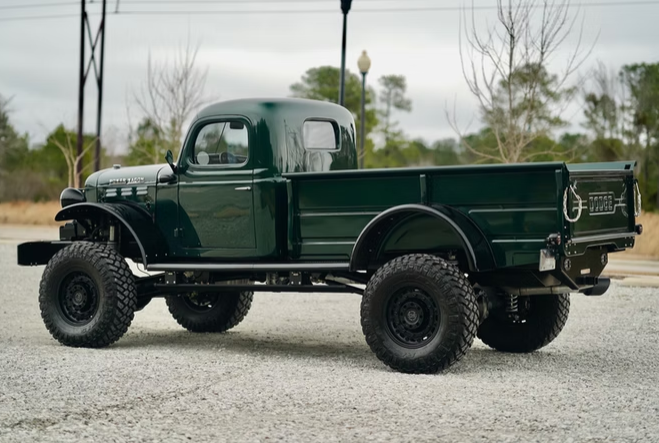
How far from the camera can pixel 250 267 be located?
9211mm

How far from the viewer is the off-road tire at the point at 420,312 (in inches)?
313

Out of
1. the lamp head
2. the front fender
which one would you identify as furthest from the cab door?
the lamp head

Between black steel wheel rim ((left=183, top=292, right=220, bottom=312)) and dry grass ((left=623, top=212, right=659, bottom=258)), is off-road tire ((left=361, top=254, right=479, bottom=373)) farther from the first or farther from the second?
dry grass ((left=623, top=212, right=659, bottom=258))

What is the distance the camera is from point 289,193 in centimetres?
890

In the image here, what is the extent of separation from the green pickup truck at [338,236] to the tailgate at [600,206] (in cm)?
2

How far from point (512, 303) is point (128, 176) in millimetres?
4045

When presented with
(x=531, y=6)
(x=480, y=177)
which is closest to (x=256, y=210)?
(x=480, y=177)

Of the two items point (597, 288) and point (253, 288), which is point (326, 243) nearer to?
point (253, 288)

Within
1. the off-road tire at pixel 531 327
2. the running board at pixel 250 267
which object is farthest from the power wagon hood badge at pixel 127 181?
the off-road tire at pixel 531 327

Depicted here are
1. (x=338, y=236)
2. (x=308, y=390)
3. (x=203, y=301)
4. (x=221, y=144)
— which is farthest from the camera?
(x=203, y=301)

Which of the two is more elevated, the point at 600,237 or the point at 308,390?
the point at 600,237

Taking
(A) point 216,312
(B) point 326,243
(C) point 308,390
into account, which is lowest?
(C) point 308,390

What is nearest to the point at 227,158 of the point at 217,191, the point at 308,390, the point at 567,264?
the point at 217,191

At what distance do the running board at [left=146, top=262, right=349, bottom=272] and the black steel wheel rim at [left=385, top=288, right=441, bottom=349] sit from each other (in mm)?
657
